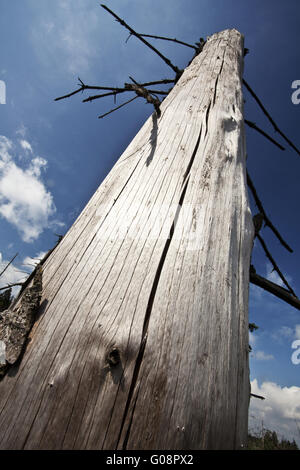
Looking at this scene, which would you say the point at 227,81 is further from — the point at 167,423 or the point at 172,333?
the point at 167,423

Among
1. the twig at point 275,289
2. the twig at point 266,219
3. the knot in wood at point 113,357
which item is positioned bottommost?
the knot in wood at point 113,357

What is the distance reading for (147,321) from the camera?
0.71 m

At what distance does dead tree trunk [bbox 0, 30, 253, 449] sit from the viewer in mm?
585

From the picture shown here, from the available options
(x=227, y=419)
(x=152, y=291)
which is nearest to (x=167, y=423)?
(x=227, y=419)

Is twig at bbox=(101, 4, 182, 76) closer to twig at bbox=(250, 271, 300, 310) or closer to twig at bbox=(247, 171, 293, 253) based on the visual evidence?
twig at bbox=(247, 171, 293, 253)

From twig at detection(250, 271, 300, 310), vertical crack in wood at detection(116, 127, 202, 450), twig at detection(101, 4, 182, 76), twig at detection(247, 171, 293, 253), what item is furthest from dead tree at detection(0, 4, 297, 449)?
twig at detection(101, 4, 182, 76)

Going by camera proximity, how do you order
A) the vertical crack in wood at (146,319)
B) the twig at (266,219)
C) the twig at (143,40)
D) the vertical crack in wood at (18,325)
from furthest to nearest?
the twig at (266,219)
the twig at (143,40)
the vertical crack in wood at (18,325)
the vertical crack in wood at (146,319)

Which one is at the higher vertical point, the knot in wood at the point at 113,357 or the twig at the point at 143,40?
the twig at the point at 143,40

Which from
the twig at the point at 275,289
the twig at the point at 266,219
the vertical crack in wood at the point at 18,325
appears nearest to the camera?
the vertical crack in wood at the point at 18,325

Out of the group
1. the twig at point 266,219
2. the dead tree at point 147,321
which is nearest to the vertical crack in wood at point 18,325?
the dead tree at point 147,321

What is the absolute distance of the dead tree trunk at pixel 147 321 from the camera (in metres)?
0.59

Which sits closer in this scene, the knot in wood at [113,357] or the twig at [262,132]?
the knot in wood at [113,357]

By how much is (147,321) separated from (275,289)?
1372mm

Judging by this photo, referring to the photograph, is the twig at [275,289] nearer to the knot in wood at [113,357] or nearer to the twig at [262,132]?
the knot in wood at [113,357]
